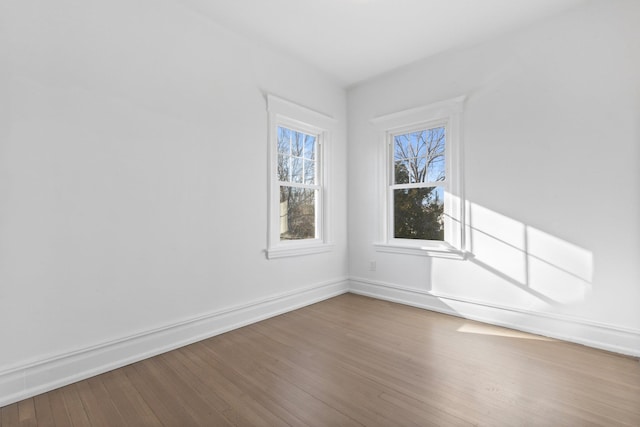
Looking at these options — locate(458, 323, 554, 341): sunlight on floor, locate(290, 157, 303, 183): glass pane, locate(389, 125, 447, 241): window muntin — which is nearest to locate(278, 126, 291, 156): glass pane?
locate(290, 157, 303, 183): glass pane

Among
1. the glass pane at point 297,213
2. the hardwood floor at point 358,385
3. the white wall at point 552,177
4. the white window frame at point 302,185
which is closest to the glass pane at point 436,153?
the white wall at point 552,177

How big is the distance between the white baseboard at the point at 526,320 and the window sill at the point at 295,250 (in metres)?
0.82

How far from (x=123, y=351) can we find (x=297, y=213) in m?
2.10

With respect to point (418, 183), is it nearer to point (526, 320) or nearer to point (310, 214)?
point (310, 214)

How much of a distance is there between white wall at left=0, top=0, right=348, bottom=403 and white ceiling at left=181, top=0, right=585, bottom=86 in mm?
246

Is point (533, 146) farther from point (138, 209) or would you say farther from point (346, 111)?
point (138, 209)

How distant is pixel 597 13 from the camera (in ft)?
8.25

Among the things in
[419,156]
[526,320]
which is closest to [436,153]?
[419,156]

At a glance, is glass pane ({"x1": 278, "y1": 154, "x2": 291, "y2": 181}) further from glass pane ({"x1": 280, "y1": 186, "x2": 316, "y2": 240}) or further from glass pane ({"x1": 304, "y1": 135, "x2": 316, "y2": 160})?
glass pane ({"x1": 304, "y1": 135, "x2": 316, "y2": 160})

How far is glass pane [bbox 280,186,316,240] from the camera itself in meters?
3.49

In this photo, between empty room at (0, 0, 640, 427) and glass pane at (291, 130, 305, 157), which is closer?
empty room at (0, 0, 640, 427)

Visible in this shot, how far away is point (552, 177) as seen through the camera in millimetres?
2693

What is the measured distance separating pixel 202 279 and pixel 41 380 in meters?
1.14

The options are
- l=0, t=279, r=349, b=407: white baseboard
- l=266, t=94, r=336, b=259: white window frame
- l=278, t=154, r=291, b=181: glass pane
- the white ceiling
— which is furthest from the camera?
l=278, t=154, r=291, b=181: glass pane
